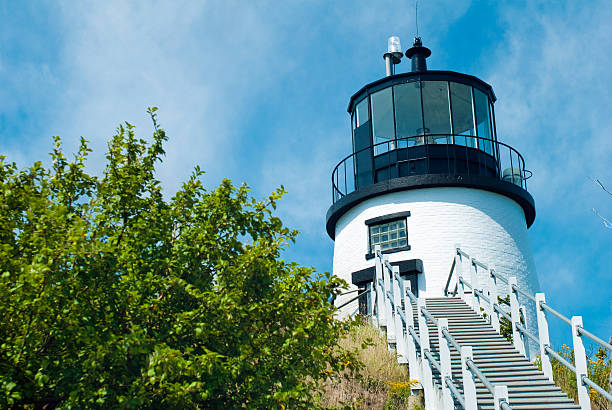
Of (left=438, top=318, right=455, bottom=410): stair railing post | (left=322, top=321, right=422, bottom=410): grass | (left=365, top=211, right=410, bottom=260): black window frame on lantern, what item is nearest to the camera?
(left=438, top=318, right=455, bottom=410): stair railing post

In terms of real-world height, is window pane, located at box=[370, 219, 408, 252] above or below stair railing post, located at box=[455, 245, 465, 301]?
above

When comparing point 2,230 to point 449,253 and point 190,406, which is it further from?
point 449,253

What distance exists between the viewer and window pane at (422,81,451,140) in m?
21.6

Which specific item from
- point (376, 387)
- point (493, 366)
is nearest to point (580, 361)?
point (493, 366)

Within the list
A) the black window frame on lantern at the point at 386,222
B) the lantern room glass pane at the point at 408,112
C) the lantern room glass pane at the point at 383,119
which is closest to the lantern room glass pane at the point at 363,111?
the lantern room glass pane at the point at 383,119

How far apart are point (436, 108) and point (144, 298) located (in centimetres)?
1742

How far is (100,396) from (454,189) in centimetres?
1498

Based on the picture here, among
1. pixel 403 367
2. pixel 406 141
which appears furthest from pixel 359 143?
pixel 403 367

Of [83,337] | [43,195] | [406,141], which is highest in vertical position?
[406,141]

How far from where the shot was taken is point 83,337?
627 centimetres

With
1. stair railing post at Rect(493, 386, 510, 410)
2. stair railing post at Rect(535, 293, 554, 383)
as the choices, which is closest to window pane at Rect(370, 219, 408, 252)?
stair railing post at Rect(535, 293, 554, 383)

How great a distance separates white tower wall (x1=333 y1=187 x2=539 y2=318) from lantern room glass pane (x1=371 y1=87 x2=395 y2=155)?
6.58ft

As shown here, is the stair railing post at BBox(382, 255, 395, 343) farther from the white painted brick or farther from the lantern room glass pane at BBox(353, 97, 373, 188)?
the lantern room glass pane at BBox(353, 97, 373, 188)

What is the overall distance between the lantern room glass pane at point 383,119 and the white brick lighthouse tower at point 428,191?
4cm
